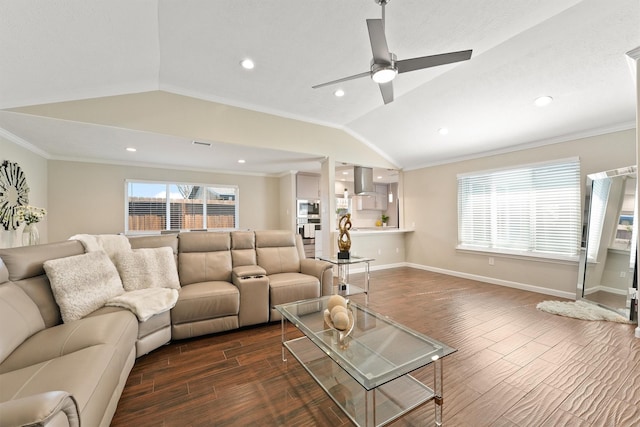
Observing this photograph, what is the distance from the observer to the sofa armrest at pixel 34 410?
752 mm

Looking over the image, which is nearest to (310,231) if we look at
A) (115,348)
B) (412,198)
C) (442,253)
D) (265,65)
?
(412,198)

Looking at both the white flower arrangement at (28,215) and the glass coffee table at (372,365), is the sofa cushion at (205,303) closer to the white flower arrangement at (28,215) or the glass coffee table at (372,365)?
the glass coffee table at (372,365)

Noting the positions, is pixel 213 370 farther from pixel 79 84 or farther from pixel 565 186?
pixel 565 186

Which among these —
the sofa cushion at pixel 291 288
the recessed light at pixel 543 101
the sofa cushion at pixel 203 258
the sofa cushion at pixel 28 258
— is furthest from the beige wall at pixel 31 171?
the recessed light at pixel 543 101

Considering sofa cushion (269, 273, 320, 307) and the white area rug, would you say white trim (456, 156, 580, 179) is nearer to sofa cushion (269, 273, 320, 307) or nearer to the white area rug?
the white area rug

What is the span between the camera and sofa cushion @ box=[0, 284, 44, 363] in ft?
4.52

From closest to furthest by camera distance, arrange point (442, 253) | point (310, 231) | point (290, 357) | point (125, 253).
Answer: point (290, 357) → point (125, 253) → point (442, 253) → point (310, 231)

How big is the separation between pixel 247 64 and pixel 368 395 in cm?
336

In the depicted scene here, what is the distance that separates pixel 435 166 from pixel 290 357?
4931mm

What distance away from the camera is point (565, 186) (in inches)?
150

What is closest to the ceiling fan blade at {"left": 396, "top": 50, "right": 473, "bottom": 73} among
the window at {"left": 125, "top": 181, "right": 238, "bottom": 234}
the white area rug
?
the white area rug

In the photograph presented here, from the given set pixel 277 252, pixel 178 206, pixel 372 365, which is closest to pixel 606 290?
pixel 372 365

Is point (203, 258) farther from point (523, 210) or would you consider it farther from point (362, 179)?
point (523, 210)

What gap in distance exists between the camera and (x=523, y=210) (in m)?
4.27
